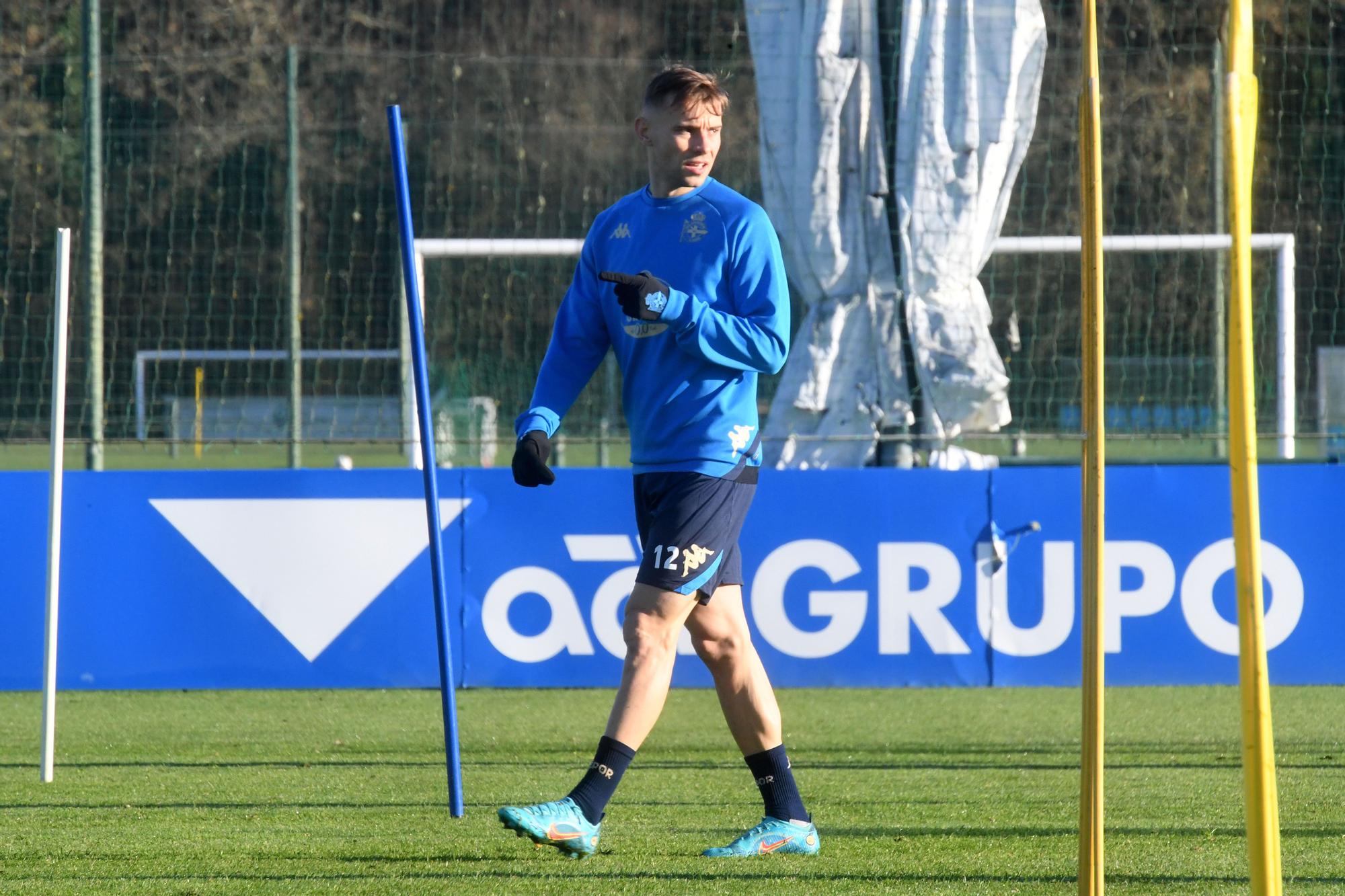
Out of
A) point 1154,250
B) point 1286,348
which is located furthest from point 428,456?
point 1154,250

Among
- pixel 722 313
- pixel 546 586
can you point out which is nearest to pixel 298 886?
pixel 722 313

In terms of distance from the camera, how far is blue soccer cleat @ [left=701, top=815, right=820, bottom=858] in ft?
11.8

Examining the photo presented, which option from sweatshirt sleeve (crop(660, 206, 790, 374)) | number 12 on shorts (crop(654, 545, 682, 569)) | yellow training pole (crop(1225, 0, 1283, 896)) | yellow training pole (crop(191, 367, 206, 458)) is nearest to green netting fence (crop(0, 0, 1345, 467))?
yellow training pole (crop(191, 367, 206, 458))

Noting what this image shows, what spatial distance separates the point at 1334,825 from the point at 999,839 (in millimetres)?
843

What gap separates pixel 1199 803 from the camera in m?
4.32

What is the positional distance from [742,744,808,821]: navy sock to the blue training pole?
79 centimetres

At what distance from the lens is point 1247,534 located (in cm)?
206

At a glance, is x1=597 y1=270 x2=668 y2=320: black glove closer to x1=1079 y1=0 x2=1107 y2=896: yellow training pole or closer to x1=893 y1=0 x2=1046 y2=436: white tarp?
x1=1079 y1=0 x2=1107 y2=896: yellow training pole

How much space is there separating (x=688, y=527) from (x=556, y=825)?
666 millimetres

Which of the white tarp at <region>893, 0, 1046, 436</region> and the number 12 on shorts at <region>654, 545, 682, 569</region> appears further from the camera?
the white tarp at <region>893, 0, 1046, 436</region>

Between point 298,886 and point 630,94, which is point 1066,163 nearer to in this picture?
point 630,94

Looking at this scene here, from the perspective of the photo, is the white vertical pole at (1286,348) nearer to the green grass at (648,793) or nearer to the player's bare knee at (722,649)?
the green grass at (648,793)

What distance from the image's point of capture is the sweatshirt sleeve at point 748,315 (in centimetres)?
341

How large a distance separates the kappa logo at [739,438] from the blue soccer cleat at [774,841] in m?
0.81
